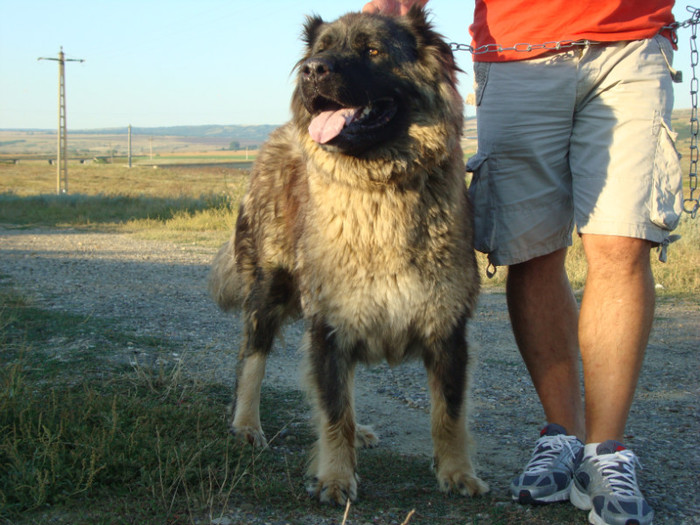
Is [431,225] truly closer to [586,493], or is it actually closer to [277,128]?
[586,493]

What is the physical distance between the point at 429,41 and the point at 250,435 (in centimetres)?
216

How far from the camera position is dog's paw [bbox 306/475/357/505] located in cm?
296

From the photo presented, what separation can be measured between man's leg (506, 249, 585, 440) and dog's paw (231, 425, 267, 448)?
1422 mm

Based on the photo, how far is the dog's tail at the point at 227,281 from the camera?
14.9 ft

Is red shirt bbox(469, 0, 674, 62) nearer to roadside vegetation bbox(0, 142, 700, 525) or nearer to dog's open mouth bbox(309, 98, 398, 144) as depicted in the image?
dog's open mouth bbox(309, 98, 398, 144)

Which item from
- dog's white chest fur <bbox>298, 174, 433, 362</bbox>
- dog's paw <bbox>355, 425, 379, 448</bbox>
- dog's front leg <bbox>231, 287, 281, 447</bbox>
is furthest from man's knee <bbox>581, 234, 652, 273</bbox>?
dog's front leg <bbox>231, 287, 281, 447</bbox>

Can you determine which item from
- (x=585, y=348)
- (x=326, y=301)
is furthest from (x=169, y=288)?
(x=585, y=348)

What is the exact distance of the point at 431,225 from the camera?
124 inches

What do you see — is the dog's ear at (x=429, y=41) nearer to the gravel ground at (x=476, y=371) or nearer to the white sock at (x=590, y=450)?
the white sock at (x=590, y=450)

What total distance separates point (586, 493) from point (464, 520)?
0.52 meters

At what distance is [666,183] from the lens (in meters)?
2.96

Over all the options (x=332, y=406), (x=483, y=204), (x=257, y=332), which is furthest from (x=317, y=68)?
(x=257, y=332)

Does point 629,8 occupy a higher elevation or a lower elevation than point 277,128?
higher

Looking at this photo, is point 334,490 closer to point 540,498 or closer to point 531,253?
point 540,498
